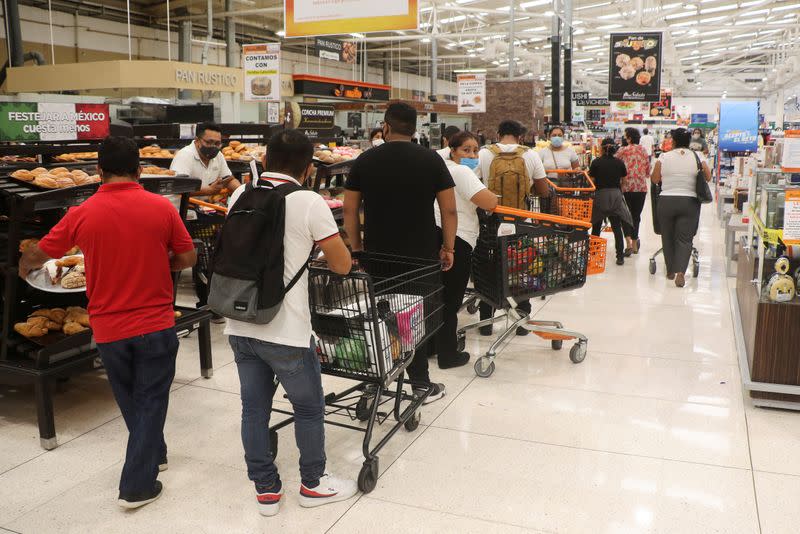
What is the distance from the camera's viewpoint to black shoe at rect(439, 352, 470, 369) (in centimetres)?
493

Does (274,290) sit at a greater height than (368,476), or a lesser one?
greater

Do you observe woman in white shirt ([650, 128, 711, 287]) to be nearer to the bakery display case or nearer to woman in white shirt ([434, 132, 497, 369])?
woman in white shirt ([434, 132, 497, 369])

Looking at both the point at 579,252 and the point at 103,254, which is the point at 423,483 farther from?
the point at 579,252

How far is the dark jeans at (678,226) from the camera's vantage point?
7.20 m

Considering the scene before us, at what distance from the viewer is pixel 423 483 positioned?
333 centimetres

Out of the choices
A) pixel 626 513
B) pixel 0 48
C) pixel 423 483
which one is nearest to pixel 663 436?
pixel 626 513

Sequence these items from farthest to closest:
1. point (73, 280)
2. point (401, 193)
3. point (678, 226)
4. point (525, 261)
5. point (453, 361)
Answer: point (678, 226) → point (453, 361) → point (525, 261) → point (401, 193) → point (73, 280)

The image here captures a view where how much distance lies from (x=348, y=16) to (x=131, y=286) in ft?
13.2

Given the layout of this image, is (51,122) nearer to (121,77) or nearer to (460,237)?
(460,237)

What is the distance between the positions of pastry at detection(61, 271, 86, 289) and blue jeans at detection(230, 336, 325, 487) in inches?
52.5

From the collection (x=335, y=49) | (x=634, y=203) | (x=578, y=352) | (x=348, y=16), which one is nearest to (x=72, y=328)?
(x=578, y=352)

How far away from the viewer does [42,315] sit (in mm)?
4320

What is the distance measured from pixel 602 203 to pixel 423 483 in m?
6.15

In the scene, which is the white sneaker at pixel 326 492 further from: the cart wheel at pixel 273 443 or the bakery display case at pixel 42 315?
the bakery display case at pixel 42 315
